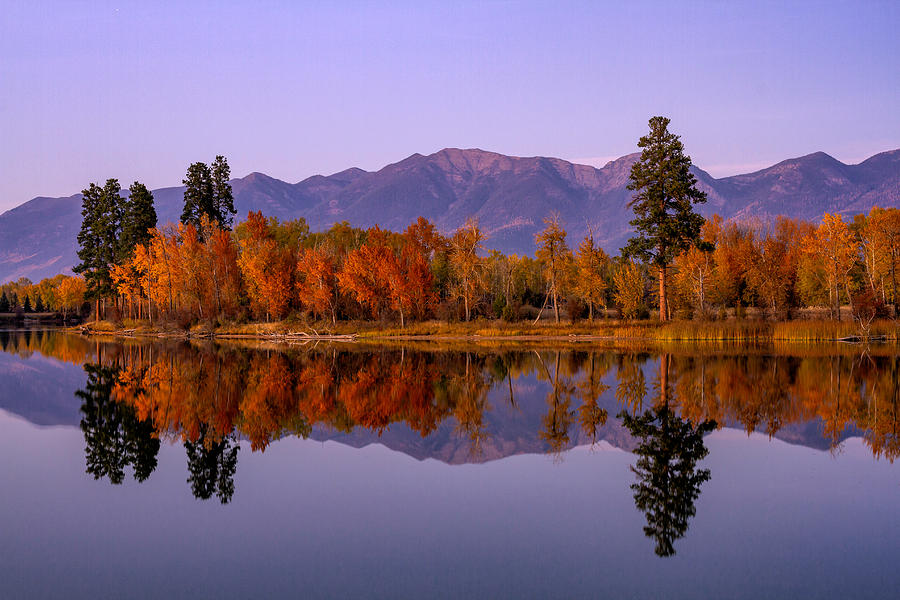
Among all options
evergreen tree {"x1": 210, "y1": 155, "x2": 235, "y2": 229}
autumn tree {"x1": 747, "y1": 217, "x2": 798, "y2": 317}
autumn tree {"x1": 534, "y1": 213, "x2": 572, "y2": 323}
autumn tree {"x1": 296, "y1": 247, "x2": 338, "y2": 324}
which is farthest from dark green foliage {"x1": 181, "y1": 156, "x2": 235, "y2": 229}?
autumn tree {"x1": 747, "y1": 217, "x2": 798, "y2": 317}

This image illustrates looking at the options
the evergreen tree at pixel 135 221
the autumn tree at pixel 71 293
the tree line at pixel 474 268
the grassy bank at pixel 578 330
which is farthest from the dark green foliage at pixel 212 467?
the autumn tree at pixel 71 293

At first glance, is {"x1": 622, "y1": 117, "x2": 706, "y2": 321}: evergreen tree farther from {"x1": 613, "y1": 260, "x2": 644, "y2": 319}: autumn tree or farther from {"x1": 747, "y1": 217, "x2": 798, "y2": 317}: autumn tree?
{"x1": 747, "y1": 217, "x2": 798, "y2": 317}: autumn tree

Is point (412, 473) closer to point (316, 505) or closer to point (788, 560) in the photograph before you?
point (316, 505)

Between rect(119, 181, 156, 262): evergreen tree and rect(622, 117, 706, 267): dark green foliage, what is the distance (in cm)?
5840

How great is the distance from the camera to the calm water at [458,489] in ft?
28.5

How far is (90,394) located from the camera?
85.9 feet

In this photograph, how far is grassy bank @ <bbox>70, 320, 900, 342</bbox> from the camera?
46.5 m

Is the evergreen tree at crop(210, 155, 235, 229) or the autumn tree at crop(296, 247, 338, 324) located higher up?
the evergreen tree at crop(210, 155, 235, 229)

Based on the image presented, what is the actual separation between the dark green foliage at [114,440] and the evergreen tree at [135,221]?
208 ft

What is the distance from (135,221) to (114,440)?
74.3 meters

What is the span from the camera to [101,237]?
86562 millimetres

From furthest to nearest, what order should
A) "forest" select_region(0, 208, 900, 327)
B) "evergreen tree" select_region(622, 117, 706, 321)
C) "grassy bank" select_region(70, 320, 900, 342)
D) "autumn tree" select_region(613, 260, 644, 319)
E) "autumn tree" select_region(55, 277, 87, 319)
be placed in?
1. "autumn tree" select_region(55, 277, 87, 319)
2. "autumn tree" select_region(613, 260, 644, 319)
3. "forest" select_region(0, 208, 900, 327)
4. "evergreen tree" select_region(622, 117, 706, 321)
5. "grassy bank" select_region(70, 320, 900, 342)

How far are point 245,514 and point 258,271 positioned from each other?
5791cm

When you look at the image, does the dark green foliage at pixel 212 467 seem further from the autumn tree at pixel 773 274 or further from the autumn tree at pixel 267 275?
the autumn tree at pixel 773 274
